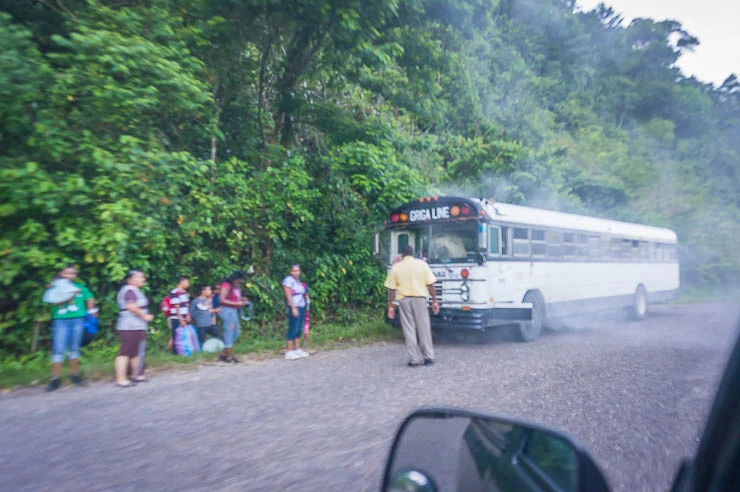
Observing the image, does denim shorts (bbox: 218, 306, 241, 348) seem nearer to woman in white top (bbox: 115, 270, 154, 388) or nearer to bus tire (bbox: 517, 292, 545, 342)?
woman in white top (bbox: 115, 270, 154, 388)

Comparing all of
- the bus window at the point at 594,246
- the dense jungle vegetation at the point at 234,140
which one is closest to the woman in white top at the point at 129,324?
the dense jungle vegetation at the point at 234,140

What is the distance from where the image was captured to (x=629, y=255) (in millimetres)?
15820

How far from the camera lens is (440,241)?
11.2 meters

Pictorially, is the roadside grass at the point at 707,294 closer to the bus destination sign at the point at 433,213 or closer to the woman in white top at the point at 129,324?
the bus destination sign at the point at 433,213

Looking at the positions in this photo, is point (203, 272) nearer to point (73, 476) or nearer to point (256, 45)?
point (256, 45)

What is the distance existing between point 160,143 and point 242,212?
217cm

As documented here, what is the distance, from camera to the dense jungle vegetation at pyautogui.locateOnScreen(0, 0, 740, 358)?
8531 mm

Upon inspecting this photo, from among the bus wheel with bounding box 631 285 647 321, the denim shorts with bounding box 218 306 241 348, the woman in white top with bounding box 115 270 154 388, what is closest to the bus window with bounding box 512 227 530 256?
the denim shorts with bounding box 218 306 241 348

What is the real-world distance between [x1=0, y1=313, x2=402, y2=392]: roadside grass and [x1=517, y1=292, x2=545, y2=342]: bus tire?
2820 mm

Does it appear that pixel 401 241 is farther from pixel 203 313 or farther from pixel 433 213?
pixel 203 313

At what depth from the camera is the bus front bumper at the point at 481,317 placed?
407 inches

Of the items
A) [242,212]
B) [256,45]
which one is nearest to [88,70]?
[242,212]

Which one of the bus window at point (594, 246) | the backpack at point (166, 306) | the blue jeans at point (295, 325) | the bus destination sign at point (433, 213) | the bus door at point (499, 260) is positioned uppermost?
the bus destination sign at point (433, 213)

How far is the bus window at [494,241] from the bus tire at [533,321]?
60.3 inches
